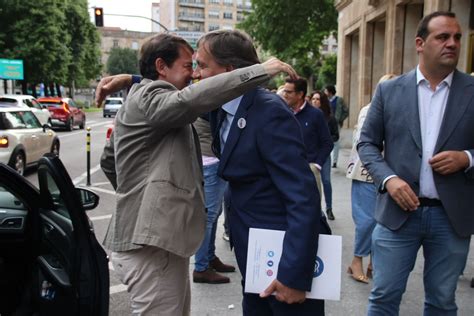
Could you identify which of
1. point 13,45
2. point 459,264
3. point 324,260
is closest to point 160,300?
point 324,260

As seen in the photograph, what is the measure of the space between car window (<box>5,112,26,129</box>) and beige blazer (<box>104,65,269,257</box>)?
31.2ft

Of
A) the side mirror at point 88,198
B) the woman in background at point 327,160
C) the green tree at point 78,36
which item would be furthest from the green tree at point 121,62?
the side mirror at point 88,198

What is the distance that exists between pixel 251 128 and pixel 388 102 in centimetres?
109

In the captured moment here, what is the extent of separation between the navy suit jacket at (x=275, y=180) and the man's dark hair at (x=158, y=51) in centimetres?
52

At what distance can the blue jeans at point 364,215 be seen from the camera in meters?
4.61

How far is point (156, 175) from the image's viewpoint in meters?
2.19

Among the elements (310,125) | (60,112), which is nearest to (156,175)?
(310,125)

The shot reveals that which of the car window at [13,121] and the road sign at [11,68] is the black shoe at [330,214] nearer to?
the car window at [13,121]

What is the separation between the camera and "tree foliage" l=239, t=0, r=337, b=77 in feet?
76.7

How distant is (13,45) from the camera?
3281 centimetres

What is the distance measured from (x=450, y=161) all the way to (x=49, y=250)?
2.17 m

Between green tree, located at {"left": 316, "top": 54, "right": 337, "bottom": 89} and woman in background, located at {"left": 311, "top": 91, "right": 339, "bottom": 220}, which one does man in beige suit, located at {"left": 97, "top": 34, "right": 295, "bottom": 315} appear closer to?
woman in background, located at {"left": 311, "top": 91, "right": 339, "bottom": 220}

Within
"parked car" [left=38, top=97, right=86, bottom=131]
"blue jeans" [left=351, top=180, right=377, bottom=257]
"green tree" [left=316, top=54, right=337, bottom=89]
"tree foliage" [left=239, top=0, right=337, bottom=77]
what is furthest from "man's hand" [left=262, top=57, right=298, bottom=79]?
"green tree" [left=316, top=54, right=337, bottom=89]

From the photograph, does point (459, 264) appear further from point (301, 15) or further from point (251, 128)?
point (301, 15)
